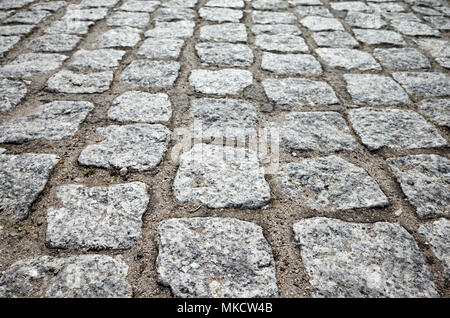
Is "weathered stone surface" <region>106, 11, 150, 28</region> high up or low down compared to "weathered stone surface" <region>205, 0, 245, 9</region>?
down

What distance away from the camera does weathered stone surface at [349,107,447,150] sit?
178cm

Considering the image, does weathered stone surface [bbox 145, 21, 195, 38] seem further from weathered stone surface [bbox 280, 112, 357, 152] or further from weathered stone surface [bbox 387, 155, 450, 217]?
weathered stone surface [bbox 387, 155, 450, 217]

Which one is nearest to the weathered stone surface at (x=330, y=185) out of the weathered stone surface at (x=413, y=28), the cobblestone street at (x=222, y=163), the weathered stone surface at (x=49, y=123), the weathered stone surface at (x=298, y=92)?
the cobblestone street at (x=222, y=163)

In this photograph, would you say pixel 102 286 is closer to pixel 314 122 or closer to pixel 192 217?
pixel 192 217

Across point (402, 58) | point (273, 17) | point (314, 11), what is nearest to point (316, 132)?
point (402, 58)

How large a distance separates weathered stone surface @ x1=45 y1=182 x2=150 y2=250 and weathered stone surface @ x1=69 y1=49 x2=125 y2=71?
4.20 feet

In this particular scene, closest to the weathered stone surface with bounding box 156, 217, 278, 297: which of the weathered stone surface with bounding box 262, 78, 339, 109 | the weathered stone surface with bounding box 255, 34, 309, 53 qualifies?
the weathered stone surface with bounding box 262, 78, 339, 109

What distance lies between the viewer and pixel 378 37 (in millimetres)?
2928

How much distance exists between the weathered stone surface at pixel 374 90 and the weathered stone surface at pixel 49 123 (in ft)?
6.08

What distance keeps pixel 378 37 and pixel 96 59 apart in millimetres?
2604

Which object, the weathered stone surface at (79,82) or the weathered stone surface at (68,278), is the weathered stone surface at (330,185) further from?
the weathered stone surface at (79,82)

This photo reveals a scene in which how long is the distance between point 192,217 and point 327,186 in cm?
69

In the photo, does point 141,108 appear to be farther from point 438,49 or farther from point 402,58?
point 438,49

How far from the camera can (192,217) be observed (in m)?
1.36
